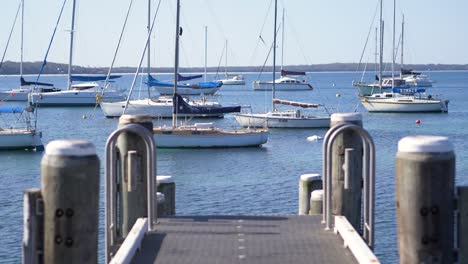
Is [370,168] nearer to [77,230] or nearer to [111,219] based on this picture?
[111,219]

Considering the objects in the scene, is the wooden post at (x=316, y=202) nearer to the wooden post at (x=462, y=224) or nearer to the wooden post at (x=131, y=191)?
the wooden post at (x=131, y=191)

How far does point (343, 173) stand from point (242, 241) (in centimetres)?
170

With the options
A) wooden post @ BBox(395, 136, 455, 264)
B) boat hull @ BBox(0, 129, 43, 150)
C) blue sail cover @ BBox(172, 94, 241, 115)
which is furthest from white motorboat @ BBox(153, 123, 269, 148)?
wooden post @ BBox(395, 136, 455, 264)

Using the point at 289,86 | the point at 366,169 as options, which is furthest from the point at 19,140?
the point at 289,86

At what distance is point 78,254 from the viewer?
8070 millimetres

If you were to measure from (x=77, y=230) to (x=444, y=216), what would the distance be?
307 centimetres

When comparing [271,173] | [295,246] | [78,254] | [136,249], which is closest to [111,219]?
[136,249]

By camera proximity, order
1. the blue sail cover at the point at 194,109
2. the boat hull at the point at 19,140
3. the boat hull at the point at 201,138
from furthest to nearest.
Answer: the blue sail cover at the point at 194,109, the boat hull at the point at 201,138, the boat hull at the point at 19,140

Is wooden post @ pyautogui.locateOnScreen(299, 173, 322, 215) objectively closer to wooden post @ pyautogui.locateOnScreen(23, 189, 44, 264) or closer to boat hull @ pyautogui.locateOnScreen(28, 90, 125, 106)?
wooden post @ pyautogui.locateOnScreen(23, 189, 44, 264)

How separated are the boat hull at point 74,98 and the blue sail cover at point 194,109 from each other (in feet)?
88.7

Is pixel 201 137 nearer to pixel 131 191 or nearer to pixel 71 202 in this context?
pixel 131 191

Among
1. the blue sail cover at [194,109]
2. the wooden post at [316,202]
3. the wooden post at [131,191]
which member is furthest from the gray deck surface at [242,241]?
the blue sail cover at [194,109]

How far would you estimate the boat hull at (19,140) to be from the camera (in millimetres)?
45531

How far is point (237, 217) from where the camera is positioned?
12352mm
